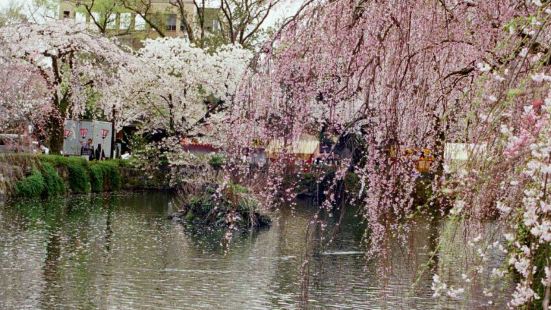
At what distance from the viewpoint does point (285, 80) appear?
548cm

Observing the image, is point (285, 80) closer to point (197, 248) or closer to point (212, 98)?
point (197, 248)

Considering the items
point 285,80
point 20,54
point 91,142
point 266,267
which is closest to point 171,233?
point 266,267

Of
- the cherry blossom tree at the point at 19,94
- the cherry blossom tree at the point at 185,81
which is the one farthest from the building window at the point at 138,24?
the cherry blossom tree at the point at 19,94

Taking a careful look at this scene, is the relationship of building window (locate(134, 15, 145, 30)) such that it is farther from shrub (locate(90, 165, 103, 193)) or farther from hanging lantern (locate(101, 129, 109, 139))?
shrub (locate(90, 165, 103, 193))

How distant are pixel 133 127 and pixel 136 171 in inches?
303

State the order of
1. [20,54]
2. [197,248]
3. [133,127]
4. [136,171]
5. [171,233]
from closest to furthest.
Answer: [197,248] → [171,233] → [20,54] → [136,171] → [133,127]

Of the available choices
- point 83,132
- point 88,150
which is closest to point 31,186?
point 88,150

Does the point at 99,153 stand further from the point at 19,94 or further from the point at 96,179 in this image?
the point at 19,94

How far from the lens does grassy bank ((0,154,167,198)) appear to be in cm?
2030

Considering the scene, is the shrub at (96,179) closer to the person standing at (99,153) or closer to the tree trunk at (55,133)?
the tree trunk at (55,133)

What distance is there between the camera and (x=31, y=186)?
21.1 m

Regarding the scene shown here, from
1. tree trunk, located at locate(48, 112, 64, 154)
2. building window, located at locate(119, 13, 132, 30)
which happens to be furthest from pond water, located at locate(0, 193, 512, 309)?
building window, located at locate(119, 13, 132, 30)

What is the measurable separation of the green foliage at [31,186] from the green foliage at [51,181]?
0.23 metres

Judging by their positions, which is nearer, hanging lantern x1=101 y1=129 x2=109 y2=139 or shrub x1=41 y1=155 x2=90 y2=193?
shrub x1=41 y1=155 x2=90 y2=193
